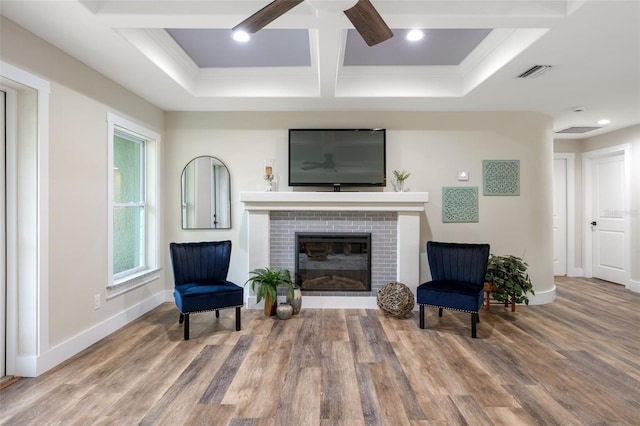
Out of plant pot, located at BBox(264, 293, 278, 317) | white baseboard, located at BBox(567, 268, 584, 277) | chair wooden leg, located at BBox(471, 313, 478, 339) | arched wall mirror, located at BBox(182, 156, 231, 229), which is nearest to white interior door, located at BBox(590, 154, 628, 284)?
white baseboard, located at BBox(567, 268, 584, 277)

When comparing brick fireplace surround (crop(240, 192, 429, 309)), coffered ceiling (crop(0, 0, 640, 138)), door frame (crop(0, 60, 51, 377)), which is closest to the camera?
coffered ceiling (crop(0, 0, 640, 138))

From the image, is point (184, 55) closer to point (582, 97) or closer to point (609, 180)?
point (582, 97)

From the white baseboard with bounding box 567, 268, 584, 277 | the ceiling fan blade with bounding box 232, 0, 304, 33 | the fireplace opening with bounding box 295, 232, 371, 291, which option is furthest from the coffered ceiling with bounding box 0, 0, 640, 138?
the white baseboard with bounding box 567, 268, 584, 277

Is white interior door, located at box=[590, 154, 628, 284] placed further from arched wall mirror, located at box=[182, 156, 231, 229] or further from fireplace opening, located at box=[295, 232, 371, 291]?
arched wall mirror, located at box=[182, 156, 231, 229]

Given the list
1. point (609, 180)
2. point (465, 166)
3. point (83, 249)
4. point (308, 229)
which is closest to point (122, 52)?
point (83, 249)

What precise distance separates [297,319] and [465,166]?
2786mm

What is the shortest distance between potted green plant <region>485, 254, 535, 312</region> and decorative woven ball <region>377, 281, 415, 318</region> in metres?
0.96

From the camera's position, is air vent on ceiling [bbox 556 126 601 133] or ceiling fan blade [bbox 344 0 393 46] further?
air vent on ceiling [bbox 556 126 601 133]

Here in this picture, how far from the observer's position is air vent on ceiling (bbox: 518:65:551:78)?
116 inches

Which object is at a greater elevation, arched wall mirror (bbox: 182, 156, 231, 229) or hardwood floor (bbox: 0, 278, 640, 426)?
arched wall mirror (bbox: 182, 156, 231, 229)

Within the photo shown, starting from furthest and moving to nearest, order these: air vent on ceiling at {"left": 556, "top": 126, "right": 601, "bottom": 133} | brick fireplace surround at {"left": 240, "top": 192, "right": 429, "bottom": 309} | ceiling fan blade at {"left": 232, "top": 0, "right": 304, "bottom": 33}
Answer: air vent on ceiling at {"left": 556, "top": 126, "right": 601, "bottom": 133} < brick fireplace surround at {"left": 240, "top": 192, "right": 429, "bottom": 309} < ceiling fan blade at {"left": 232, "top": 0, "right": 304, "bottom": 33}

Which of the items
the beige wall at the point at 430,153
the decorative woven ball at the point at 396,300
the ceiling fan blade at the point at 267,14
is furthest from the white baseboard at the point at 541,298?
the ceiling fan blade at the point at 267,14

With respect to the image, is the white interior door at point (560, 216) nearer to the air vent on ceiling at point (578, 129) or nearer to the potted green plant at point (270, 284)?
the air vent on ceiling at point (578, 129)

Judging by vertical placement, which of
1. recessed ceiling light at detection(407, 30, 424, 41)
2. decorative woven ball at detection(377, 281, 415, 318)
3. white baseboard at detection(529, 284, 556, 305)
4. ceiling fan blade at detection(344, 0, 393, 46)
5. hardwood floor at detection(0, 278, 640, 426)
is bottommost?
hardwood floor at detection(0, 278, 640, 426)
